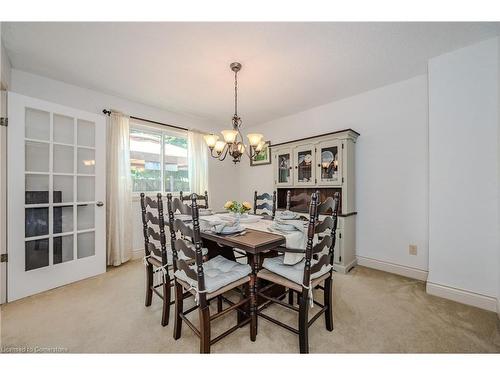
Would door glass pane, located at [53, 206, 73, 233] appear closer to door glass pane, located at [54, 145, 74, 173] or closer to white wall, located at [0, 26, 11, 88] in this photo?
door glass pane, located at [54, 145, 74, 173]

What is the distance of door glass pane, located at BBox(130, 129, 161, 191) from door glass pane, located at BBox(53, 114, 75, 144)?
0.78m

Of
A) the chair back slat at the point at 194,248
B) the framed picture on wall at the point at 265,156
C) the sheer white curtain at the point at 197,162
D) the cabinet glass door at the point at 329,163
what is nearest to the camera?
the chair back slat at the point at 194,248

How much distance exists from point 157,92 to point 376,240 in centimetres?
362

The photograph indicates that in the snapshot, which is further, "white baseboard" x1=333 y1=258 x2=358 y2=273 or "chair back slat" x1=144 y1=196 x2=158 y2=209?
"white baseboard" x1=333 y1=258 x2=358 y2=273

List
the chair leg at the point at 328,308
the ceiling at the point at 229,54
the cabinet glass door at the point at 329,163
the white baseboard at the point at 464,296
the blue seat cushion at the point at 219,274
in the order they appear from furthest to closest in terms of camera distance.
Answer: the cabinet glass door at the point at 329,163 < the white baseboard at the point at 464,296 < the ceiling at the point at 229,54 < the chair leg at the point at 328,308 < the blue seat cushion at the point at 219,274

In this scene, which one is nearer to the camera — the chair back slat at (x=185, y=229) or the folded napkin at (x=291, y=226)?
the chair back slat at (x=185, y=229)

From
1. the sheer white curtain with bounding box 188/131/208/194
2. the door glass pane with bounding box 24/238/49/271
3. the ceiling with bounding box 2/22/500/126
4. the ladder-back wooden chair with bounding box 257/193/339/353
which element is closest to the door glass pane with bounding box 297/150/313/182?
the ceiling with bounding box 2/22/500/126

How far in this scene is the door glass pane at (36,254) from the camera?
6.85 feet

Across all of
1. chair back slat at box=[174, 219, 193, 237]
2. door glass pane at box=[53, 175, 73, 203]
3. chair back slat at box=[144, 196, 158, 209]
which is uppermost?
door glass pane at box=[53, 175, 73, 203]

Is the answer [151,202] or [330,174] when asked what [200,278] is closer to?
[151,202]

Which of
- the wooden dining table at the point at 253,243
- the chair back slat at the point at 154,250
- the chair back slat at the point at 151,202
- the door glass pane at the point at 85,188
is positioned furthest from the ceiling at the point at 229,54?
the chair back slat at the point at 154,250

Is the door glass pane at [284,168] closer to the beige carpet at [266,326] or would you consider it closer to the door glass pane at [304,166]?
the door glass pane at [304,166]

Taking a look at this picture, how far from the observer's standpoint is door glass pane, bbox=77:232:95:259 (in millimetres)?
2454

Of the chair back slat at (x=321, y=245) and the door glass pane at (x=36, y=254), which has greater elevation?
the chair back slat at (x=321, y=245)
